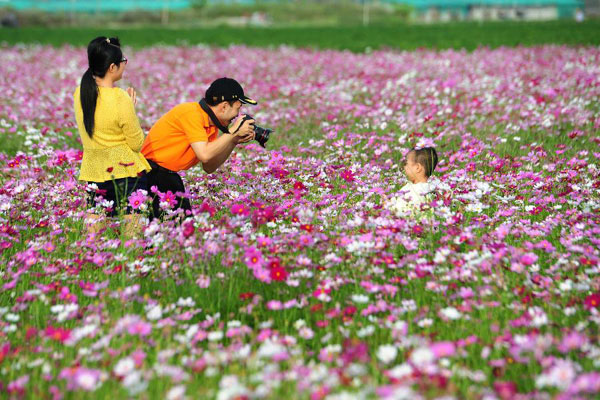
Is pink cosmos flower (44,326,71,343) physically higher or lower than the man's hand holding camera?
lower

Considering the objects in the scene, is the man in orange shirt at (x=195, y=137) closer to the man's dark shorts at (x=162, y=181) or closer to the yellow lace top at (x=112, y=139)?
the man's dark shorts at (x=162, y=181)

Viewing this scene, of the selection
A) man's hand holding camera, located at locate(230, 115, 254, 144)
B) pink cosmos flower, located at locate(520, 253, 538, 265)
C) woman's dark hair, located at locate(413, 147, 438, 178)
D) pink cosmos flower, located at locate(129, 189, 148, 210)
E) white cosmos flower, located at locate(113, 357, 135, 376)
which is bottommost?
white cosmos flower, located at locate(113, 357, 135, 376)

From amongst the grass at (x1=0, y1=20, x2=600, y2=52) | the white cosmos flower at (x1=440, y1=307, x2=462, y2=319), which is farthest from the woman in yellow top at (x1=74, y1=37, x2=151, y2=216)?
the grass at (x1=0, y1=20, x2=600, y2=52)

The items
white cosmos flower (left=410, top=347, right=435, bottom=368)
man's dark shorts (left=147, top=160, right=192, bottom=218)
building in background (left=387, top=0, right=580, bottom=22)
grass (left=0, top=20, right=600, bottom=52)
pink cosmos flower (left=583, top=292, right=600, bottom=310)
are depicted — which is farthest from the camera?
building in background (left=387, top=0, right=580, bottom=22)

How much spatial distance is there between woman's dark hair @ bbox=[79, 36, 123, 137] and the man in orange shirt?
0.56 meters

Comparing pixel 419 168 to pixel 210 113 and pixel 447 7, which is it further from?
pixel 447 7

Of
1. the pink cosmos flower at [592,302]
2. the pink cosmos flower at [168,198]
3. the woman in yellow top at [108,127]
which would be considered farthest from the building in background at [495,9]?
the pink cosmos flower at [592,302]

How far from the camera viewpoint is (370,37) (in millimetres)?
29125

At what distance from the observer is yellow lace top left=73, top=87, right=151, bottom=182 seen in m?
4.48

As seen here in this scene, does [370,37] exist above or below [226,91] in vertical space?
above

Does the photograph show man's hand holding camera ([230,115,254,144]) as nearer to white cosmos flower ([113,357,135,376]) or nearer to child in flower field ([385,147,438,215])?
child in flower field ([385,147,438,215])

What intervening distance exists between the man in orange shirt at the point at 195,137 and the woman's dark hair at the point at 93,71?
56 centimetres

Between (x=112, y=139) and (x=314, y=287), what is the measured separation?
86.7 inches

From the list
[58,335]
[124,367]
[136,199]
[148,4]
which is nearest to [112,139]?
[136,199]
